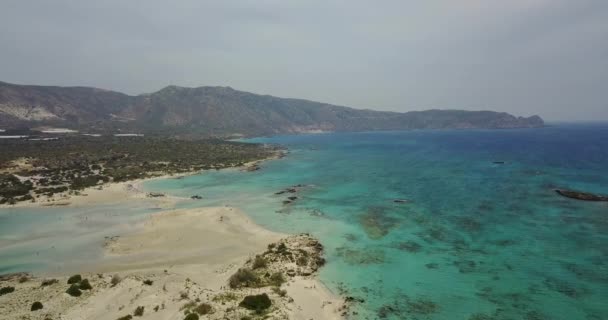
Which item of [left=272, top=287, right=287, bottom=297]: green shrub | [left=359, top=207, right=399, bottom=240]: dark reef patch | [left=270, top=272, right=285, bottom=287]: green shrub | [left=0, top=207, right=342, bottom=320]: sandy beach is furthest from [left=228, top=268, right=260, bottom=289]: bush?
[left=359, top=207, right=399, bottom=240]: dark reef patch

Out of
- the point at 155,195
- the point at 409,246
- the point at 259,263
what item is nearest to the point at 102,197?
the point at 155,195

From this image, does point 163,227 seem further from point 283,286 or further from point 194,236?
point 283,286

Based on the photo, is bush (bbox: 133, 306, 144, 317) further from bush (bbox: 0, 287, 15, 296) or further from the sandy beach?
bush (bbox: 0, 287, 15, 296)

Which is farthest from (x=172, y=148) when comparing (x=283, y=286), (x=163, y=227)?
(x=283, y=286)

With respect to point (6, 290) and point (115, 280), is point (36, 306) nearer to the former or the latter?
point (115, 280)

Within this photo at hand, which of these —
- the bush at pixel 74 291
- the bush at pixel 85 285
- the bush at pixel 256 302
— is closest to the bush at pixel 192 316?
the bush at pixel 256 302

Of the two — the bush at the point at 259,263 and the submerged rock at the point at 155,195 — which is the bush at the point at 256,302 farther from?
the submerged rock at the point at 155,195
